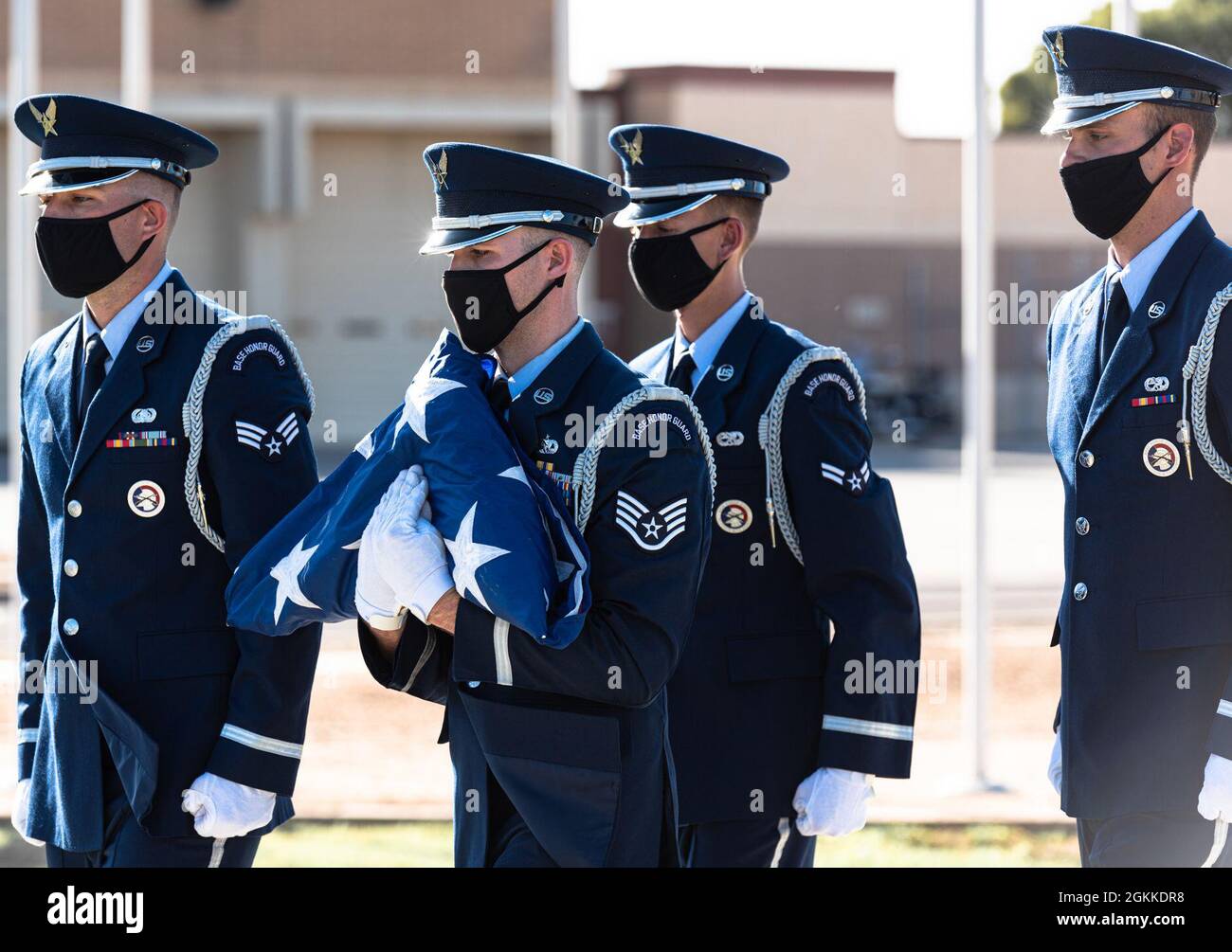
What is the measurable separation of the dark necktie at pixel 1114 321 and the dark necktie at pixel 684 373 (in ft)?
2.94

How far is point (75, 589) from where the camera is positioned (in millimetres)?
3395

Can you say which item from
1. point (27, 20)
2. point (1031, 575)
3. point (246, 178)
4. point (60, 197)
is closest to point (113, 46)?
point (246, 178)

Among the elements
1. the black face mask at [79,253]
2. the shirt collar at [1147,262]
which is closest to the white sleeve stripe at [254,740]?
the black face mask at [79,253]

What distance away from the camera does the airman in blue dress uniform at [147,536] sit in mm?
3297

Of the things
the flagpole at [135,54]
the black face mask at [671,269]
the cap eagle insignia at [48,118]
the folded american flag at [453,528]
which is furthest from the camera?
the flagpole at [135,54]

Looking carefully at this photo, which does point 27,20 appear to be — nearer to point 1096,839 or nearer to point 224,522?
point 224,522

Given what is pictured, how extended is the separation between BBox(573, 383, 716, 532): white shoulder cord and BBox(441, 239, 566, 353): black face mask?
0.27m

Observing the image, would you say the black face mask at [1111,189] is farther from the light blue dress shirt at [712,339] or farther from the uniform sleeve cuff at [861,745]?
the uniform sleeve cuff at [861,745]

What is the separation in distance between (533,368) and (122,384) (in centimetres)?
95

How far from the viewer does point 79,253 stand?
11.3 feet

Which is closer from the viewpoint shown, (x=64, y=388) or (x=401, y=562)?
(x=401, y=562)

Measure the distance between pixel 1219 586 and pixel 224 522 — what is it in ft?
6.47

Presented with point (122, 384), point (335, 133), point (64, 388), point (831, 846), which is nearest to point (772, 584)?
point (122, 384)

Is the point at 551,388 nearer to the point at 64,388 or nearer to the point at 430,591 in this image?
the point at 430,591
